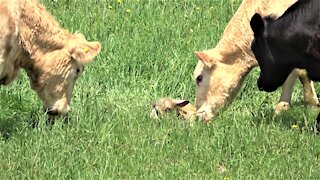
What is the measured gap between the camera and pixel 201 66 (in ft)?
32.4

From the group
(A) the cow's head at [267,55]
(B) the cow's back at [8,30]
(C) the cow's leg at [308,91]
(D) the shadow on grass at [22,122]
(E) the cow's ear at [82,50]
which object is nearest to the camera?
(B) the cow's back at [8,30]

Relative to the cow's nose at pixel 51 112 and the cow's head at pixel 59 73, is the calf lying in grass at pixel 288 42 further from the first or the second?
the cow's nose at pixel 51 112

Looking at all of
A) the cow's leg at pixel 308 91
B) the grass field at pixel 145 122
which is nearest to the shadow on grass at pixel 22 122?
the grass field at pixel 145 122

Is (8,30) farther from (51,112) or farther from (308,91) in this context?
(308,91)

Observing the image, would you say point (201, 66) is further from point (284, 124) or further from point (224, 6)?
point (224, 6)

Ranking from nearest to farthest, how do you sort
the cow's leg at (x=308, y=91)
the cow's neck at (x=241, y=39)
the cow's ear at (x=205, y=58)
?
1. the cow's ear at (x=205, y=58)
2. the cow's neck at (x=241, y=39)
3. the cow's leg at (x=308, y=91)

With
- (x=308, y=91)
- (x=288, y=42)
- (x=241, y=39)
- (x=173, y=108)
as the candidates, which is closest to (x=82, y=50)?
(x=173, y=108)

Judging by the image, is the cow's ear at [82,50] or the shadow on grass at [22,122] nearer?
the shadow on grass at [22,122]

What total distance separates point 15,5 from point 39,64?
0.68 metres

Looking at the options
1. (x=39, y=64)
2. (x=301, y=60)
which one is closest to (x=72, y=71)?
(x=39, y=64)

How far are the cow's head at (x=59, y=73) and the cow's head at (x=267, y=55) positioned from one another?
1605 millimetres

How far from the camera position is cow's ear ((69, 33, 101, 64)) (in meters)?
8.88

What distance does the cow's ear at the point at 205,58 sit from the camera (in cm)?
967

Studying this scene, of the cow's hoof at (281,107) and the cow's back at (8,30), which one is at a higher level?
the cow's back at (8,30)
